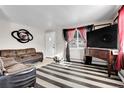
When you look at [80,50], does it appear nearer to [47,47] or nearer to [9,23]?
[47,47]

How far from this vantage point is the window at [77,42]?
216 inches

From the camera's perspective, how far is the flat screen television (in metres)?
3.27

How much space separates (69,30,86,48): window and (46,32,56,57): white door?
1322 mm

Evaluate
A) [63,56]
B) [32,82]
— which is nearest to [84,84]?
[32,82]

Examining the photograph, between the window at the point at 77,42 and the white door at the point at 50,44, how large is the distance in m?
1.32

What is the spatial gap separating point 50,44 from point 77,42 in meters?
1.94

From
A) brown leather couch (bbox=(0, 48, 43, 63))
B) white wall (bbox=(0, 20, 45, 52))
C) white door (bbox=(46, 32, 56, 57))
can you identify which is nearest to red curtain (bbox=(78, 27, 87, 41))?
white door (bbox=(46, 32, 56, 57))

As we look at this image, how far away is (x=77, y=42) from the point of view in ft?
18.8

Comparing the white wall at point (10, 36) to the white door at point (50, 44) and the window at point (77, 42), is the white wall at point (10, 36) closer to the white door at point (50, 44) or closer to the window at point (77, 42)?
the white door at point (50, 44)

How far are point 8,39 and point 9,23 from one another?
2.35 ft

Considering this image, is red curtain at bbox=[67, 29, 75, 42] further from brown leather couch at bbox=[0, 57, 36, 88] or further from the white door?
brown leather couch at bbox=[0, 57, 36, 88]

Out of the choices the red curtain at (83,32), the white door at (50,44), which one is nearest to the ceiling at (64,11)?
the red curtain at (83,32)

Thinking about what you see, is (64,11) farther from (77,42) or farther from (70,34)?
(77,42)

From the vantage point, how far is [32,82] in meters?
2.21
